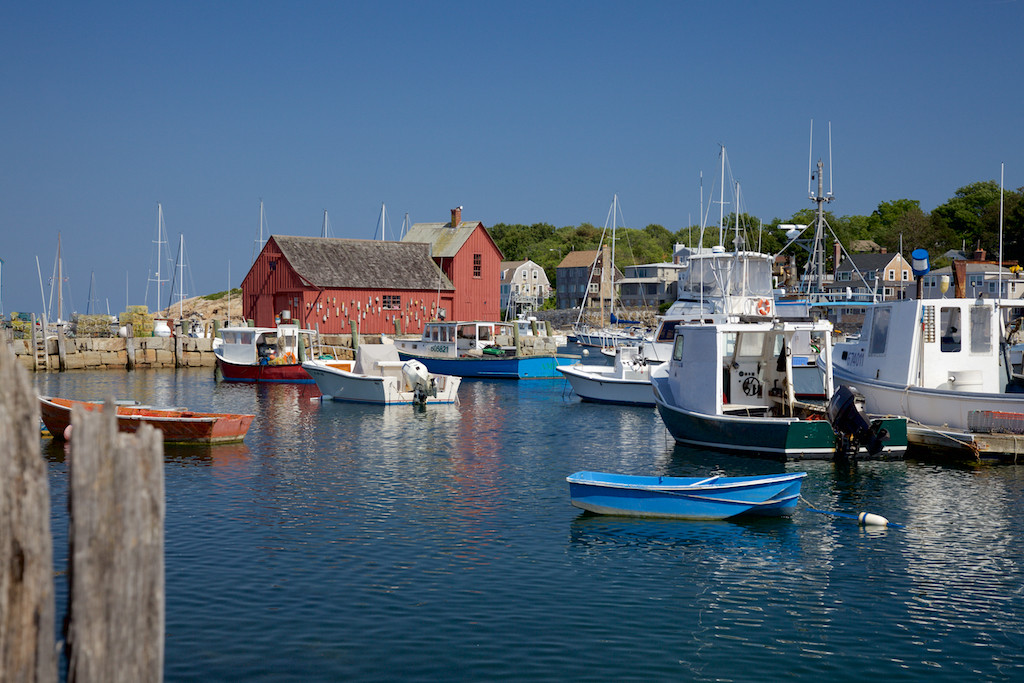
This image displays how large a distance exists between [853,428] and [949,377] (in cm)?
494

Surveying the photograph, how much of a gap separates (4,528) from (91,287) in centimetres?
10666

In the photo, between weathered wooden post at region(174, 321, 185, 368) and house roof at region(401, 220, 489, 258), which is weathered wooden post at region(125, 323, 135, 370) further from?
house roof at region(401, 220, 489, 258)

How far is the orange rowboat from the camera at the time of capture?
2261cm

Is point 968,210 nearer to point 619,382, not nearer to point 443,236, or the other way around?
point 443,236

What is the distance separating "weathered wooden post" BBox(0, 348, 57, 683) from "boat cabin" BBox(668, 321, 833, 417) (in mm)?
18484

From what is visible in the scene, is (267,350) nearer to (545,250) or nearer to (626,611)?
(626,611)

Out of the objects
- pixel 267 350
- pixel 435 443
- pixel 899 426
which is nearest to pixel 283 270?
pixel 267 350

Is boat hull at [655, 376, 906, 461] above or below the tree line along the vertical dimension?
below

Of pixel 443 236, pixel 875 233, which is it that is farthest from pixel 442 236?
pixel 875 233

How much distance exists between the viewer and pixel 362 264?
62906mm

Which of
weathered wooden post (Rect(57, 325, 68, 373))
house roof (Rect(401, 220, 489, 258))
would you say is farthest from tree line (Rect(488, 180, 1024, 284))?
weathered wooden post (Rect(57, 325, 68, 373))

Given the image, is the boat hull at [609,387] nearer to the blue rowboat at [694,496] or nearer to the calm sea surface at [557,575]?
the calm sea surface at [557,575]

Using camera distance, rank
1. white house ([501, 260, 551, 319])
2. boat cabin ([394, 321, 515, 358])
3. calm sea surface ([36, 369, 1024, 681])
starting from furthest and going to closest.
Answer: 1. white house ([501, 260, 551, 319])
2. boat cabin ([394, 321, 515, 358])
3. calm sea surface ([36, 369, 1024, 681])

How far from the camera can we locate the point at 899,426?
1978 cm
